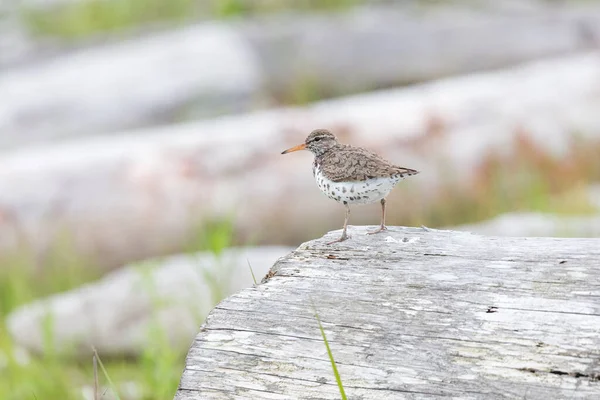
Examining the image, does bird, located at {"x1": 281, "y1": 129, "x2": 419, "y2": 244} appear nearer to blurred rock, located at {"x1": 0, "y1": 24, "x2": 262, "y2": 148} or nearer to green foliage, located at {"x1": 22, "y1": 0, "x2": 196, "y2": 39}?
blurred rock, located at {"x1": 0, "y1": 24, "x2": 262, "y2": 148}

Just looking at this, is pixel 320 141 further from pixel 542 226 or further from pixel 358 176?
pixel 542 226

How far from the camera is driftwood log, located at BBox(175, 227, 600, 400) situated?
260 centimetres

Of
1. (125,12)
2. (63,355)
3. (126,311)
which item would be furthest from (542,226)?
(125,12)

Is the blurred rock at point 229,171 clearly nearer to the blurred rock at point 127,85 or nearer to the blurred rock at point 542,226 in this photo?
the blurred rock at point 542,226

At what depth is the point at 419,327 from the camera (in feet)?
9.18

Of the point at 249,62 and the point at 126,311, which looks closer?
the point at 126,311

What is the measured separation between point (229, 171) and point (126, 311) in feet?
5.40

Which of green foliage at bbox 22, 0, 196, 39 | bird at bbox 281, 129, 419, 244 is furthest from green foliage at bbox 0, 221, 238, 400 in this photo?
green foliage at bbox 22, 0, 196, 39

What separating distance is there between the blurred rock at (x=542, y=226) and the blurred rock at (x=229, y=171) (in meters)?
0.78

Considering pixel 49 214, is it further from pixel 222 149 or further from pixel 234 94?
pixel 234 94

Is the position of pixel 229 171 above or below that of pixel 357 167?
below

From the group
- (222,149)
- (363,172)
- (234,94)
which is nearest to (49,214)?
(222,149)

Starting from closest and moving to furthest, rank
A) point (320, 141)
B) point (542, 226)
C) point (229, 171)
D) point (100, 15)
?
1. point (320, 141)
2. point (542, 226)
3. point (229, 171)
4. point (100, 15)

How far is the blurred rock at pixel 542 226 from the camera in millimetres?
6234
